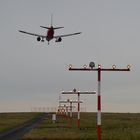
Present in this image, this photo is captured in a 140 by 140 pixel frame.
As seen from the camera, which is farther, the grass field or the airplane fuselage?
the airplane fuselage

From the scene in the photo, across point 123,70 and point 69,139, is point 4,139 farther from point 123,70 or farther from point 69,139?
point 123,70

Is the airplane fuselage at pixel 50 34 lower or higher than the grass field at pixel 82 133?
higher

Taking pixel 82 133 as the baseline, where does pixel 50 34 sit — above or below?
above

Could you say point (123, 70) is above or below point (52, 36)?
below

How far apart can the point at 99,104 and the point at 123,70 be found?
382 centimetres

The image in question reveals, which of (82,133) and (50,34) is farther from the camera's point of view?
(50,34)

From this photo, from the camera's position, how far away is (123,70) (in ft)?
156

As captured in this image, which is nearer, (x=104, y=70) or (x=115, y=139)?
(x=104, y=70)

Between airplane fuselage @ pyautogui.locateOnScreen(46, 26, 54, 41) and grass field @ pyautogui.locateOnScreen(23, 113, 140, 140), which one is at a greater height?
airplane fuselage @ pyautogui.locateOnScreen(46, 26, 54, 41)

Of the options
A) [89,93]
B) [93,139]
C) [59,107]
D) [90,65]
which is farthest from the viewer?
[59,107]

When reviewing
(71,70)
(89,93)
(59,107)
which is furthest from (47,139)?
(59,107)

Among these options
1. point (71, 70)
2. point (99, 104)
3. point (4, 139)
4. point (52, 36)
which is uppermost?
point (52, 36)

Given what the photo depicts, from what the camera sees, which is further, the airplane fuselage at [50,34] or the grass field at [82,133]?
the airplane fuselage at [50,34]

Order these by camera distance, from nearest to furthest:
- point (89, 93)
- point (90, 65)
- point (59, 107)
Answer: point (90, 65), point (89, 93), point (59, 107)
